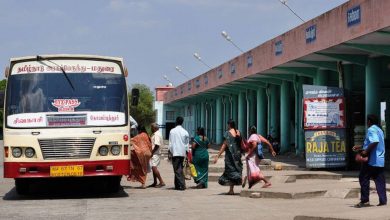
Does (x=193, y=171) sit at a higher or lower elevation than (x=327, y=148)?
lower

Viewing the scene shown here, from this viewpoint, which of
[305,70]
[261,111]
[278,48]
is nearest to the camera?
[278,48]

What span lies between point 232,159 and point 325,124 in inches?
263

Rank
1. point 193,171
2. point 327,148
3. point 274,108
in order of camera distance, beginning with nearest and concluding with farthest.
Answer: point 193,171
point 327,148
point 274,108

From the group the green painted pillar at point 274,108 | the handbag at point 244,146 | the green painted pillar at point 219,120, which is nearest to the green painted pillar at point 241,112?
the green painted pillar at point 274,108

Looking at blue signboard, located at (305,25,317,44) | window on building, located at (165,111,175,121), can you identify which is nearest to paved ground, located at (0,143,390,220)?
blue signboard, located at (305,25,317,44)

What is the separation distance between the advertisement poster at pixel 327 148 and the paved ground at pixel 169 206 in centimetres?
387

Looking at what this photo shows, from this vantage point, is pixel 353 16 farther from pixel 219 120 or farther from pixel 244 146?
pixel 219 120

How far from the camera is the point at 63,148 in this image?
13.7m

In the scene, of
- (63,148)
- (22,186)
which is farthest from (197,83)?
(63,148)

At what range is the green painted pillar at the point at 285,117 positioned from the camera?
3544 centimetres

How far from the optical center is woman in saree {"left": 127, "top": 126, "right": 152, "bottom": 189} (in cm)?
1683

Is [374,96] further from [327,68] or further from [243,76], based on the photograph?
[243,76]

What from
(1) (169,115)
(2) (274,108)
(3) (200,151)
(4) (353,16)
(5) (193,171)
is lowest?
(5) (193,171)

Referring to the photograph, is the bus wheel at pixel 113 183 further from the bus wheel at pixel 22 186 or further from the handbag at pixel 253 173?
the handbag at pixel 253 173
